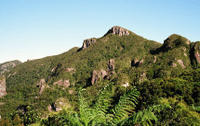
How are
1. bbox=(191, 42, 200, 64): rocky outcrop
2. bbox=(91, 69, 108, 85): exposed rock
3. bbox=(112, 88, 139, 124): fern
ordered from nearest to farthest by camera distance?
bbox=(112, 88, 139, 124): fern → bbox=(191, 42, 200, 64): rocky outcrop → bbox=(91, 69, 108, 85): exposed rock

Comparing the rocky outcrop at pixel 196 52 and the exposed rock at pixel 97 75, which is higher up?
the rocky outcrop at pixel 196 52

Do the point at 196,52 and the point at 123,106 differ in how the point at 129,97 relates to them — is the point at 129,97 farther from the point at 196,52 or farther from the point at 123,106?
the point at 196,52

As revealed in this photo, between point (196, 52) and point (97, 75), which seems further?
point (97, 75)

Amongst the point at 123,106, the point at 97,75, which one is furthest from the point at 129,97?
the point at 97,75

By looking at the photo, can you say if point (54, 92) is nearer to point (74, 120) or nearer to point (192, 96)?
point (192, 96)

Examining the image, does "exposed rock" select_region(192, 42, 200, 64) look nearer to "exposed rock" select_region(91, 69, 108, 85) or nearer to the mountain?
the mountain

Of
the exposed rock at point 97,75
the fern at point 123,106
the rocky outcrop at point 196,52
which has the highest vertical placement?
the fern at point 123,106

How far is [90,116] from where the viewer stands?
9.81 ft

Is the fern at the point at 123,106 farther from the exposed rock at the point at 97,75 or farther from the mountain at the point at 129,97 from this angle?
the exposed rock at the point at 97,75

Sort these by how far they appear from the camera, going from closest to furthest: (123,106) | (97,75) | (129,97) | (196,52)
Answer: (123,106)
(129,97)
(196,52)
(97,75)

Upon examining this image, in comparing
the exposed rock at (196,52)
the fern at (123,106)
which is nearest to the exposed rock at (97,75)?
the exposed rock at (196,52)

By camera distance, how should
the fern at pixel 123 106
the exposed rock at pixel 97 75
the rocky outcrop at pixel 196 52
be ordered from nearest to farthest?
1. the fern at pixel 123 106
2. the rocky outcrop at pixel 196 52
3. the exposed rock at pixel 97 75

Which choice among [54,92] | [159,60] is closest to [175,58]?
[159,60]

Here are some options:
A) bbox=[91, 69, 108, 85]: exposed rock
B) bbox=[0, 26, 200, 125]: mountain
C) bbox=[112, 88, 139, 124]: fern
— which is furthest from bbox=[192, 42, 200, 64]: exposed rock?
bbox=[112, 88, 139, 124]: fern
